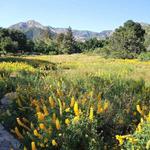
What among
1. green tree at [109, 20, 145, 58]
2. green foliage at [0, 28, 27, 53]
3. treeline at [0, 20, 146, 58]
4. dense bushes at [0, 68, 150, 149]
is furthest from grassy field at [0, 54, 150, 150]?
green foliage at [0, 28, 27, 53]

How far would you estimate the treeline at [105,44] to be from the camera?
44.5 m

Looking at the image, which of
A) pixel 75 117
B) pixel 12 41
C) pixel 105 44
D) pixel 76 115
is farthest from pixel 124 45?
pixel 75 117

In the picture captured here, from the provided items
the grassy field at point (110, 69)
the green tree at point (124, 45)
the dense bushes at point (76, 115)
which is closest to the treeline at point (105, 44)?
the green tree at point (124, 45)

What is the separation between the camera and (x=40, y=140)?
518cm

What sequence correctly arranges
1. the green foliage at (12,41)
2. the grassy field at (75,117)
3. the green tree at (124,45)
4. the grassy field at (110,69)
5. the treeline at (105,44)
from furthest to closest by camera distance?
the green foliage at (12,41) → the treeline at (105,44) → the green tree at (124,45) → the grassy field at (110,69) → the grassy field at (75,117)

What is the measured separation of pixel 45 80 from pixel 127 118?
3.06 meters

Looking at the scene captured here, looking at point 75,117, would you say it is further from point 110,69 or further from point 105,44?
point 105,44

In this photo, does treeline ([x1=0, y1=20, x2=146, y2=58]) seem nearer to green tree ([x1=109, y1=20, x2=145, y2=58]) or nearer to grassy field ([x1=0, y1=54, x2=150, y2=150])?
green tree ([x1=109, y1=20, x2=145, y2=58])

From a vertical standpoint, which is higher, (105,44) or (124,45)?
(124,45)

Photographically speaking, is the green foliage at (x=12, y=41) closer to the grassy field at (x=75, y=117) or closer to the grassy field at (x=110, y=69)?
the grassy field at (x=110, y=69)

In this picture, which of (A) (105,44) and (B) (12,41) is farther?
(B) (12,41)

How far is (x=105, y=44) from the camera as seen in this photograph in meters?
64.2

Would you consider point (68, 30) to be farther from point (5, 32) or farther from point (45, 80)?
point (45, 80)

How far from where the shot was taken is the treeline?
44.5m
